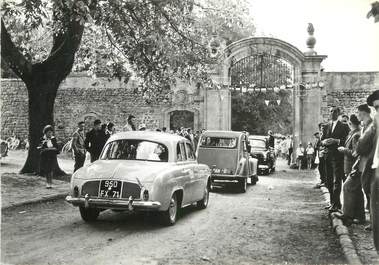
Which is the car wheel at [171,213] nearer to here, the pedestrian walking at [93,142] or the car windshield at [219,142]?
the pedestrian walking at [93,142]

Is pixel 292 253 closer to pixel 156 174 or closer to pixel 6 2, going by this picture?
pixel 156 174

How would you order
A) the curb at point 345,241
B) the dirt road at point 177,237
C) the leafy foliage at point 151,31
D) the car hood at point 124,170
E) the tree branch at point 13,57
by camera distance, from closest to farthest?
1. the curb at point 345,241
2. the dirt road at point 177,237
3. the car hood at point 124,170
4. the leafy foliage at point 151,31
5. the tree branch at point 13,57

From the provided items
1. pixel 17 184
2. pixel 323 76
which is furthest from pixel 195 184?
pixel 323 76

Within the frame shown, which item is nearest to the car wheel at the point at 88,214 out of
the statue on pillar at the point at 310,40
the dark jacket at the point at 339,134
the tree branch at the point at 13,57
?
the dark jacket at the point at 339,134

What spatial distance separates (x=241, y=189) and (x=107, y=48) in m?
6.58

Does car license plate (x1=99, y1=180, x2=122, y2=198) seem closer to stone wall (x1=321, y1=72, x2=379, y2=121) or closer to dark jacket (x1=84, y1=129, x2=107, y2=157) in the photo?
dark jacket (x1=84, y1=129, x2=107, y2=157)

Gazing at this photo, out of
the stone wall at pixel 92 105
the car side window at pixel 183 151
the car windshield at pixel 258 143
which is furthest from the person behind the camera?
the stone wall at pixel 92 105

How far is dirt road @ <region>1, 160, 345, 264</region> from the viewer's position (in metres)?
6.22

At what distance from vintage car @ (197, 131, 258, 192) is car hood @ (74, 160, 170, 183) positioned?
6058 millimetres

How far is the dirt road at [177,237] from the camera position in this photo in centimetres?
622

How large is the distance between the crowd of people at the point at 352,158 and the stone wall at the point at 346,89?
49.3 ft

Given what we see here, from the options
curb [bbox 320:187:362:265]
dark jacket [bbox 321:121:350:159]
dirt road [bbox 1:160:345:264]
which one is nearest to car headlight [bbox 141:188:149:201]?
dirt road [bbox 1:160:345:264]

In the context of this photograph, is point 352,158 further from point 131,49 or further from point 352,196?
point 131,49

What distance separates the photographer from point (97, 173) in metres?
8.06
